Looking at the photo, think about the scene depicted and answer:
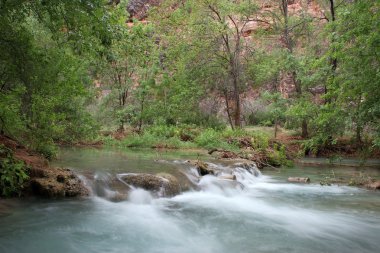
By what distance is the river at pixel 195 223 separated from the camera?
5828mm

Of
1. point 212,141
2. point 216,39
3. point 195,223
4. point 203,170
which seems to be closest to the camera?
point 195,223

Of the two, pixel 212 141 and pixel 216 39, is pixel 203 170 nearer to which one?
pixel 212 141

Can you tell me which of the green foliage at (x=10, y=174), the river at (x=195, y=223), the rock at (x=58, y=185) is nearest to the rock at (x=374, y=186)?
the river at (x=195, y=223)

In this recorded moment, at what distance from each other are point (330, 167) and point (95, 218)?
44.1 feet

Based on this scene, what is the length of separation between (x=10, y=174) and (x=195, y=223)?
3.78 meters

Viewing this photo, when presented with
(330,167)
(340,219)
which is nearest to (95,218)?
(340,219)

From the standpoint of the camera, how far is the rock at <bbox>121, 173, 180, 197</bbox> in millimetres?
9062

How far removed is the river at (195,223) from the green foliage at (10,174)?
11.7 inches

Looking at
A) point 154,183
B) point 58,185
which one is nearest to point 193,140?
point 154,183

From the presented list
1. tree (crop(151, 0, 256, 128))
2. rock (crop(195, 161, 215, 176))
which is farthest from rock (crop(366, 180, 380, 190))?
tree (crop(151, 0, 256, 128))

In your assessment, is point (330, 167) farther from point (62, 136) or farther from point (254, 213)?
point (62, 136)

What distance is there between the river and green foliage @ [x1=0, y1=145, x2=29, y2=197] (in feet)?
0.98

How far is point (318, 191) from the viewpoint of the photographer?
11242mm

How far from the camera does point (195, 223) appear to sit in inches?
287
